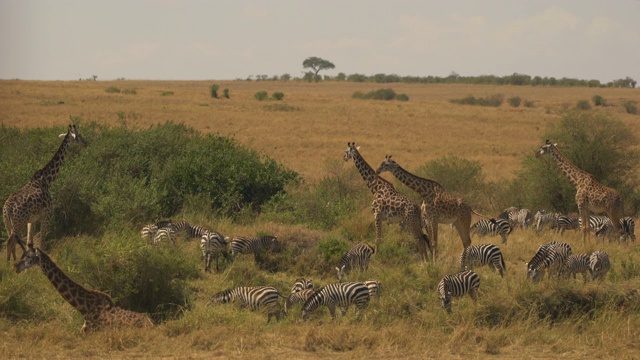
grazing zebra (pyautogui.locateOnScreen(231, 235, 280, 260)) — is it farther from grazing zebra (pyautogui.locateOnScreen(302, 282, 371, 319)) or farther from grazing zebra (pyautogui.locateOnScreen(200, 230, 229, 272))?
grazing zebra (pyautogui.locateOnScreen(302, 282, 371, 319))

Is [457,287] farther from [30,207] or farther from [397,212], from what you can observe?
[30,207]

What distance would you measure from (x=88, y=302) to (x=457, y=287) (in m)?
4.27

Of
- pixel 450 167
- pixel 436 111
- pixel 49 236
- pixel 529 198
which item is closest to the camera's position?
pixel 49 236

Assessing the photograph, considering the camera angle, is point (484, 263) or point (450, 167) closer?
point (484, 263)

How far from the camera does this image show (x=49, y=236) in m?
14.0

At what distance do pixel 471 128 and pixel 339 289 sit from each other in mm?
32790

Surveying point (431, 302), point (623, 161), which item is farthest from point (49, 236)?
point (623, 161)

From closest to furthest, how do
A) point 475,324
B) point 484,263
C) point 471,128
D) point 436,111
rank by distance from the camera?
point 475,324 < point 484,263 < point 471,128 < point 436,111

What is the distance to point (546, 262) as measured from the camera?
36.8 feet

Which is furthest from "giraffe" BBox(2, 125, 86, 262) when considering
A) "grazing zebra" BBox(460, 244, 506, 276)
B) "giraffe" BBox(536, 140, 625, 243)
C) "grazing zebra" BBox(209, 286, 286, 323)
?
"giraffe" BBox(536, 140, 625, 243)

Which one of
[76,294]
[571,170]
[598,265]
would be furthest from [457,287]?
[571,170]

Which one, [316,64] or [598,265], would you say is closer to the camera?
[598,265]

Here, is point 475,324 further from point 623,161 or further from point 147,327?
point 623,161

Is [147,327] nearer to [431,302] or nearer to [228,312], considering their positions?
[228,312]
